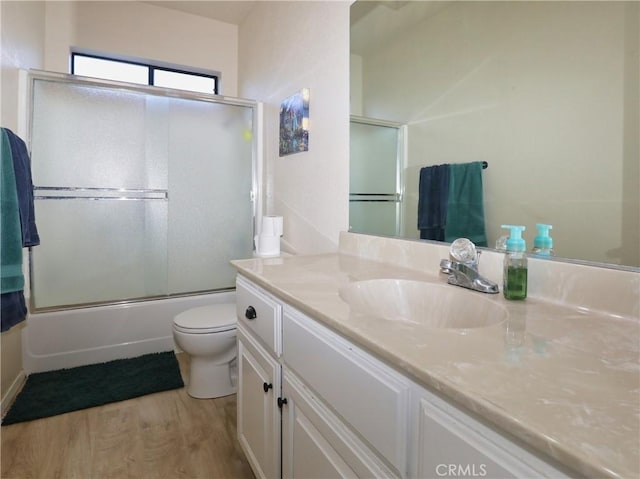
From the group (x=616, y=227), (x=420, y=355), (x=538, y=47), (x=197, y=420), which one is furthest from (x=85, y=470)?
(x=538, y=47)

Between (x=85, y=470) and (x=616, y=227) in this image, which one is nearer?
(x=616, y=227)

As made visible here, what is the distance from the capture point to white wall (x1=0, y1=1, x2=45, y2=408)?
178 cm

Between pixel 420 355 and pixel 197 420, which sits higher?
pixel 420 355

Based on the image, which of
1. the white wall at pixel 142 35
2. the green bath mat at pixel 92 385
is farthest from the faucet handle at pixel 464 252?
the white wall at pixel 142 35

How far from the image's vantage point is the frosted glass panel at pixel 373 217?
1.47m

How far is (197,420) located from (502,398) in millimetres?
1709

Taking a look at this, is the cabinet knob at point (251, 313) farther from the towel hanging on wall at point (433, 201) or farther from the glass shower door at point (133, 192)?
the glass shower door at point (133, 192)

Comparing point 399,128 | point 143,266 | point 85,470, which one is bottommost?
point 85,470

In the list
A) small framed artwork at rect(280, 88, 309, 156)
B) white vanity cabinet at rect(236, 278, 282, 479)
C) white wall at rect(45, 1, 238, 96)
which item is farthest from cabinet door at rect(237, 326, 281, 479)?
white wall at rect(45, 1, 238, 96)

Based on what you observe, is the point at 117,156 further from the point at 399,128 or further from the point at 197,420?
the point at 399,128

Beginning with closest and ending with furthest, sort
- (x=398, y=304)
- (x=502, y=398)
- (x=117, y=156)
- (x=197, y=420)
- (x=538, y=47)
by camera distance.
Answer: (x=502, y=398), (x=538, y=47), (x=398, y=304), (x=197, y=420), (x=117, y=156)

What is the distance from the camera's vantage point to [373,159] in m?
1.54

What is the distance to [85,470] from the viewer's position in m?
1.42

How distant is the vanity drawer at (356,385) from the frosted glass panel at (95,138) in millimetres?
2101
